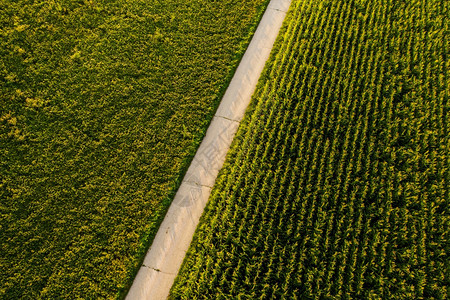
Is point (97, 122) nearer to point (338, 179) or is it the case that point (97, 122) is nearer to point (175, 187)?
point (175, 187)

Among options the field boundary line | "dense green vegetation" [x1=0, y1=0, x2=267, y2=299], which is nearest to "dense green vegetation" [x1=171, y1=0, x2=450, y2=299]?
the field boundary line

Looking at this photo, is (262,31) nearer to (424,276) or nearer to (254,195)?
(254,195)

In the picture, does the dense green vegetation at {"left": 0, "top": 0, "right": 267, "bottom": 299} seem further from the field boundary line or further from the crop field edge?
the field boundary line

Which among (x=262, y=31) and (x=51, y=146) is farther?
(x=262, y=31)

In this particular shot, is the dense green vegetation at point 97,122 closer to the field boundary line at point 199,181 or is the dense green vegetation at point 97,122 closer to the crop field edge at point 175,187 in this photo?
the crop field edge at point 175,187

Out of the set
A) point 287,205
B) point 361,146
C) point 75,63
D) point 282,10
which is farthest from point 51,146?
point 282,10

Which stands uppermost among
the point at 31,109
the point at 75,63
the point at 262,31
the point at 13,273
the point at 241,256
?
the point at 262,31
